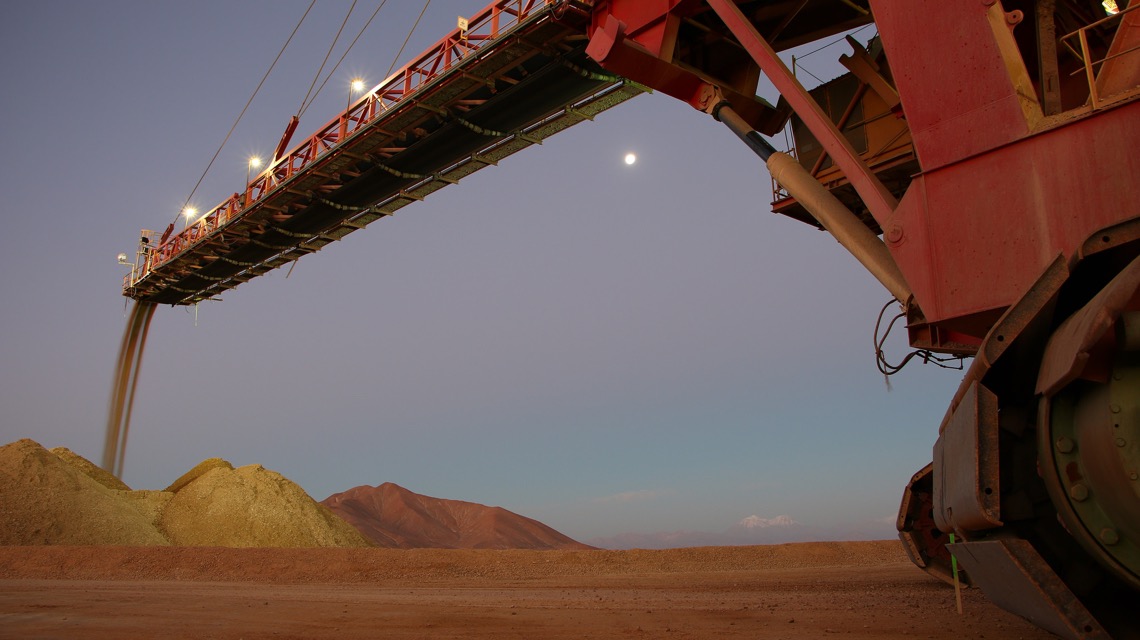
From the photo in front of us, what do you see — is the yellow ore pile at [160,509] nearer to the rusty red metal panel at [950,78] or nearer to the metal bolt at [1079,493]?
the rusty red metal panel at [950,78]

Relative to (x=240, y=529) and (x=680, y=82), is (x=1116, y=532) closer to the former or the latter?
(x=680, y=82)

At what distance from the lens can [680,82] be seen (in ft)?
38.2

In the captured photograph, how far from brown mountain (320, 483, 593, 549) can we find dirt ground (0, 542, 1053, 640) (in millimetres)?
21474

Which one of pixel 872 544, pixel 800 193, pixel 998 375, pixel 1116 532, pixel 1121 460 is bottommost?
pixel 872 544

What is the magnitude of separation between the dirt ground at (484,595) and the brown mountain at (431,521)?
21474 mm

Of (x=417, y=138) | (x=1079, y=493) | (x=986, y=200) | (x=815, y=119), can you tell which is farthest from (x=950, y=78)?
(x=417, y=138)

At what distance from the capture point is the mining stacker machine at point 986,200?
3.68 m

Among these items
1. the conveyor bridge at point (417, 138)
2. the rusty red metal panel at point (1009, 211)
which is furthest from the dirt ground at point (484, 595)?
the conveyor bridge at point (417, 138)

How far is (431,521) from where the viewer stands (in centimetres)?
4472

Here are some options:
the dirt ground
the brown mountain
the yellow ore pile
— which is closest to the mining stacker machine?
the dirt ground

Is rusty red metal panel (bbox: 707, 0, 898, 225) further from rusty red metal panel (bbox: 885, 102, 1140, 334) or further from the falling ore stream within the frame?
the falling ore stream

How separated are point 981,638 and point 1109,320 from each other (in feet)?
15.1

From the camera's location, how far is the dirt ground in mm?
7742

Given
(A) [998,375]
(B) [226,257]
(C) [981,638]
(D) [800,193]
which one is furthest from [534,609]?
(B) [226,257]
